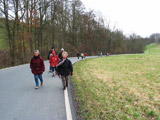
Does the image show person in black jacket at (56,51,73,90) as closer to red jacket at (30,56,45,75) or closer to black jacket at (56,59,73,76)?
black jacket at (56,59,73,76)

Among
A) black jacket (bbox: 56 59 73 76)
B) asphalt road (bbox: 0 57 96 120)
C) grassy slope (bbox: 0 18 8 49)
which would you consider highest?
grassy slope (bbox: 0 18 8 49)

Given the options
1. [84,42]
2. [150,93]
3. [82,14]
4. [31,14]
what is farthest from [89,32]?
[150,93]

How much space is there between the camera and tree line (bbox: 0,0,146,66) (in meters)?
16.3

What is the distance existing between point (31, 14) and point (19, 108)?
19230 mm

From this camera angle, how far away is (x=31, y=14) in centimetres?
1920

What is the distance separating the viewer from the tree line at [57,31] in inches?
640

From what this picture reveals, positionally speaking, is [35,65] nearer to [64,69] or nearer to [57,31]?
[64,69]

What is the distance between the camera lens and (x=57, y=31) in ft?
94.8

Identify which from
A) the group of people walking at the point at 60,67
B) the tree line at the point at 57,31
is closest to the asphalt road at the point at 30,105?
the group of people walking at the point at 60,67

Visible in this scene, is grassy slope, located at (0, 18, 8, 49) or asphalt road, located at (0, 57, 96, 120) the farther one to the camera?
grassy slope, located at (0, 18, 8, 49)

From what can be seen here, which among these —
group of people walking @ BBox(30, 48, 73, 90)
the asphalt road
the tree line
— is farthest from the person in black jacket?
the tree line

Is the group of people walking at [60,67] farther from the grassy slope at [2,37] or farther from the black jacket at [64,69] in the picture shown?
the grassy slope at [2,37]

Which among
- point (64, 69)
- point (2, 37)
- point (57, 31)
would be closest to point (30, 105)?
point (64, 69)

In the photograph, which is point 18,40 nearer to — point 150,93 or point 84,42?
point 150,93
